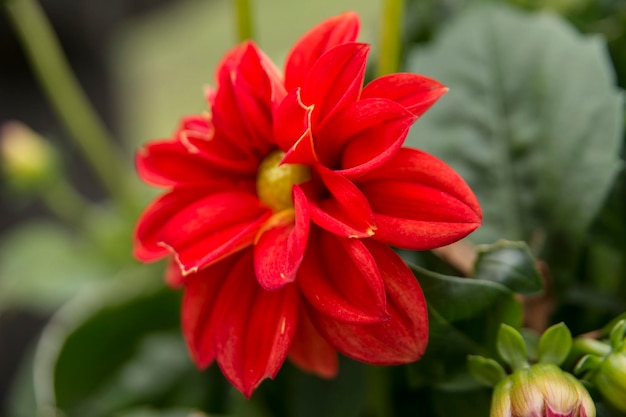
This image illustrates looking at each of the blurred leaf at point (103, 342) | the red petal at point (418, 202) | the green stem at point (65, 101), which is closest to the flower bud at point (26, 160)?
the green stem at point (65, 101)

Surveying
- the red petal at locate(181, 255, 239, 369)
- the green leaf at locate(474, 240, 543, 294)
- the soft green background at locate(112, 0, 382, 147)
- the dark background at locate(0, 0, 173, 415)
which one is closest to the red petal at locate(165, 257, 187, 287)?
the red petal at locate(181, 255, 239, 369)

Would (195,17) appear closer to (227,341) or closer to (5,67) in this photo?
(5,67)

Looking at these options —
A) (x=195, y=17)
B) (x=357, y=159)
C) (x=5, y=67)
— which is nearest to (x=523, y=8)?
(x=357, y=159)

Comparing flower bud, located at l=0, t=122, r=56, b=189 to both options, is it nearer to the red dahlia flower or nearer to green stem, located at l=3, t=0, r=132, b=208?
green stem, located at l=3, t=0, r=132, b=208

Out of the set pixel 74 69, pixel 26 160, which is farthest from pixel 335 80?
pixel 74 69

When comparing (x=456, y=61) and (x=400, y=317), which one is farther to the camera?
(x=456, y=61)

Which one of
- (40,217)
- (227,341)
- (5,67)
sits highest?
(227,341)
